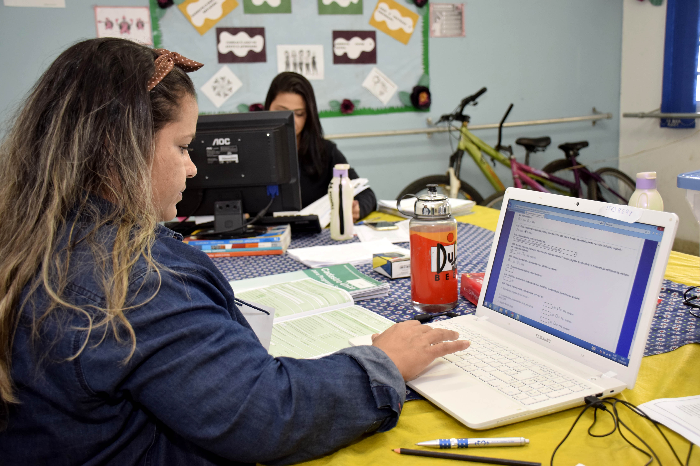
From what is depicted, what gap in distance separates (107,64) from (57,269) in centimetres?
25

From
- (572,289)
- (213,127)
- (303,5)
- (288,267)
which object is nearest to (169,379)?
(572,289)

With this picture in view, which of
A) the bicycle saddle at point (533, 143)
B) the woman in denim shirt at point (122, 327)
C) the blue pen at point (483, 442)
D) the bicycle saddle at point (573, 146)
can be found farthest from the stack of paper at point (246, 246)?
the bicycle saddle at point (573, 146)

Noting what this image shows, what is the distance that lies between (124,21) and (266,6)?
780 mm

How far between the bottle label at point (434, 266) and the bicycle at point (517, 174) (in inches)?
93.2

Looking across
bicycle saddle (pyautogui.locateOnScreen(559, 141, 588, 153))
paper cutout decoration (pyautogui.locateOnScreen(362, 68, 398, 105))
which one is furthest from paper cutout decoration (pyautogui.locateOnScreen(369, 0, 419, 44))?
bicycle saddle (pyautogui.locateOnScreen(559, 141, 588, 153))

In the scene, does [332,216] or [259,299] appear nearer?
[259,299]

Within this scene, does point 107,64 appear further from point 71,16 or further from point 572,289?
point 71,16

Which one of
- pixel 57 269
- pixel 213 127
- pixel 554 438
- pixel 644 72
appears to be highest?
pixel 644 72

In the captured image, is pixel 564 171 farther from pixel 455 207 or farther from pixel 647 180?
pixel 647 180

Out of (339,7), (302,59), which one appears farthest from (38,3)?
(339,7)

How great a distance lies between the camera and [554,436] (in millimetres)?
676

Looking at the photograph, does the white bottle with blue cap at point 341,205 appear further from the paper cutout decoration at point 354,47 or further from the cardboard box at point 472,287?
the paper cutout decoration at point 354,47

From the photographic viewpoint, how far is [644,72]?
3.67 meters

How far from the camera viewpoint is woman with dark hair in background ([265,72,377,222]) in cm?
237
